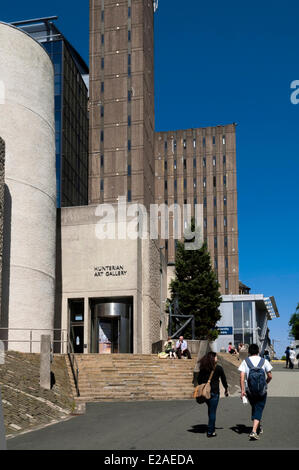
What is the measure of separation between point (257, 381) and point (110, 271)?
26.7 metres

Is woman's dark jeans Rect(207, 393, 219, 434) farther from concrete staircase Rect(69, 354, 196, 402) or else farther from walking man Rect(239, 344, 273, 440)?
concrete staircase Rect(69, 354, 196, 402)

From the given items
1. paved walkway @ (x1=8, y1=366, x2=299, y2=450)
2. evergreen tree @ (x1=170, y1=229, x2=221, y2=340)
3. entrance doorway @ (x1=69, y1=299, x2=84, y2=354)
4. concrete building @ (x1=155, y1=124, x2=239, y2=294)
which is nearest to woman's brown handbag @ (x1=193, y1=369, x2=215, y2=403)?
paved walkway @ (x1=8, y1=366, x2=299, y2=450)

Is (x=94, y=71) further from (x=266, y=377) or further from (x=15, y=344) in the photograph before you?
(x=266, y=377)

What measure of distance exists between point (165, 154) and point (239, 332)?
171ft

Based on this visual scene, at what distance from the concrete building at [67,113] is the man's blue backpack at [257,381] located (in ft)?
202

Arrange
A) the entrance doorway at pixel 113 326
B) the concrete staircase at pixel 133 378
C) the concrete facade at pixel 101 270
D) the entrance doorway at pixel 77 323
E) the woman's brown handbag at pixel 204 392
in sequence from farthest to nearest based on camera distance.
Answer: the entrance doorway at pixel 77 323 < the concrete facade at pixel 101 270 < the entrance doorway at pixel 113 326 < the concrete staircase at pixel 133 378 < the woman's brown handbag at pixel 204 392

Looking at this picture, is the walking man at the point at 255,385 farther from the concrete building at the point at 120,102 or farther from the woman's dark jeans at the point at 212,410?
the concrete building at the point at 120,102

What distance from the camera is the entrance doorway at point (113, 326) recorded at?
36.6 metres

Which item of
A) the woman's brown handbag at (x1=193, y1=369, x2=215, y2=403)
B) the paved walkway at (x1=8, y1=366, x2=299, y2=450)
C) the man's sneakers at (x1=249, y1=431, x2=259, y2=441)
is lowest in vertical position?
the paved walkway at (x1=8, y1=366, x2=299, y2=450)

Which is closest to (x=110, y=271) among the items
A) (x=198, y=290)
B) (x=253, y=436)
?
(x=198, y=290)

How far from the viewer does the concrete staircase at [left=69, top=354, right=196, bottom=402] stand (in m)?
21.7

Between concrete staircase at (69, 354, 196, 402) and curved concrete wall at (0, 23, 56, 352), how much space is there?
7.45m

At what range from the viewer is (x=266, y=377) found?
Result: 11062 millimetres

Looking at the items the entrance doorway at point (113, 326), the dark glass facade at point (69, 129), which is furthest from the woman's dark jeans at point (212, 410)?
the dark glass facade at point (69, 129)
